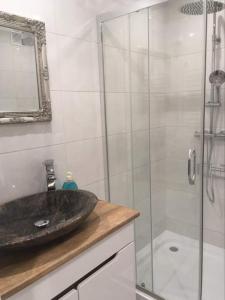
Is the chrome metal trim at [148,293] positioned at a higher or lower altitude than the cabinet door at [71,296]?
lower

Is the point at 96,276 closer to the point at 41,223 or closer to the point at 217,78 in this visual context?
the point at 41,223

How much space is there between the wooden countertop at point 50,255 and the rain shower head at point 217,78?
1249 mm

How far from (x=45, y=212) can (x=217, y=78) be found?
5.01 feet

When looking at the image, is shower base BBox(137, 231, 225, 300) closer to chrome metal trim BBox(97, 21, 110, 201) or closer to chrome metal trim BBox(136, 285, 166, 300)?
chrome metal trim BBox(136, 285, 166, 300)

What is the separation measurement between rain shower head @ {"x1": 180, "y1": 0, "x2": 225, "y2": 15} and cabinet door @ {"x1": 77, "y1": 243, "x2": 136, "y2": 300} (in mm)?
1371

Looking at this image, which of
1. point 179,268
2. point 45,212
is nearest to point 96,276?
point 45,212

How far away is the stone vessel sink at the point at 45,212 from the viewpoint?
39.3 inches

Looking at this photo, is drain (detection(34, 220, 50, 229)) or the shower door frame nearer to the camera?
drain (detection(34, 220, 50, 229))

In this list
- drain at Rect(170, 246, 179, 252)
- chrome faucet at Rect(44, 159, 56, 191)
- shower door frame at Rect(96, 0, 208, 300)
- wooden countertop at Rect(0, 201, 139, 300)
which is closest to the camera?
wooden countertop at Rect(0, 201, 139, 300)

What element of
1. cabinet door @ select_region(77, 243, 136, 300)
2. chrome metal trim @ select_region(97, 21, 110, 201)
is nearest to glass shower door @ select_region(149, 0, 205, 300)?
chrome metal trim @ select_region(97, 21, 110, 201)

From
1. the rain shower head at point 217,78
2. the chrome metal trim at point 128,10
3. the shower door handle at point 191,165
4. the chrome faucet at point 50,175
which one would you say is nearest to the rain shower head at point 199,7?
the chrome metal trim at point 128,10

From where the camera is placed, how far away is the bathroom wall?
4.11ft

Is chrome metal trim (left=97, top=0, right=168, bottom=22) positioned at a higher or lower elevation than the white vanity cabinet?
higher

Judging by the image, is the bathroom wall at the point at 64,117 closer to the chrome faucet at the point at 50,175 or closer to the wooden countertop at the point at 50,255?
the chrome faucet at the point at 50,175
